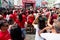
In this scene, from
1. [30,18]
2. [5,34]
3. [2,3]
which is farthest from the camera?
[2,3]

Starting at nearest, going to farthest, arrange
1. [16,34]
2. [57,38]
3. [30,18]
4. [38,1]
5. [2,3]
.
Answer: [57,38] < [16,34] < [30,18] < [2,3] < [38,1]

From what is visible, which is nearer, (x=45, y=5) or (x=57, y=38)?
(x=57, y=38)

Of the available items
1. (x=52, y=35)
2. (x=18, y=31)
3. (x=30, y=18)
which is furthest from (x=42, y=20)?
(x=30, y=18)

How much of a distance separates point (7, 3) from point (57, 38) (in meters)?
37.5

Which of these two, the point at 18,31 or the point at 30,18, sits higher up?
the point at 18,31

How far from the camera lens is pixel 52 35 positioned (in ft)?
13.9

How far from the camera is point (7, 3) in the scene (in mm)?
41250

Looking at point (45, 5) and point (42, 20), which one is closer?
point (42, 20)

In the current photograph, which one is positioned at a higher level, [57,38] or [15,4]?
[57,38]

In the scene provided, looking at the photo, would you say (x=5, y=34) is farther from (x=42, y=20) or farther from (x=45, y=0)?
(x=45, y=0)

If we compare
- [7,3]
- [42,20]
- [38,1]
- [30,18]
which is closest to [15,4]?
[7,3]

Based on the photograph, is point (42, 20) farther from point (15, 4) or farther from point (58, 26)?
point (15, 4)

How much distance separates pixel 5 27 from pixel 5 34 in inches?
6.7

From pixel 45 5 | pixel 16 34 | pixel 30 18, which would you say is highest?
pixel 16 34
